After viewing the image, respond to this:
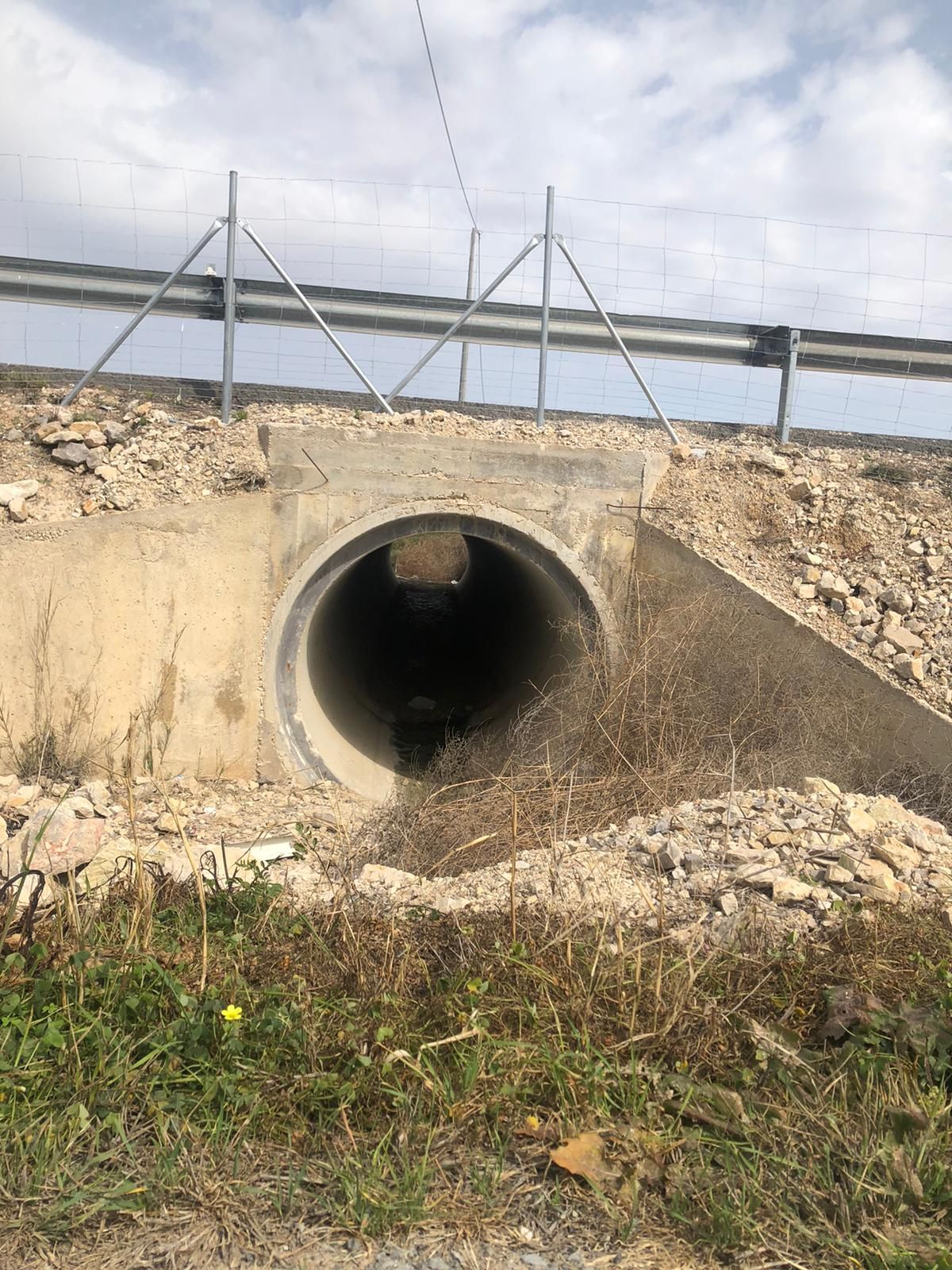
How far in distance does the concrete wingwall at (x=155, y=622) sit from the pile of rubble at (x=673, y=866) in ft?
4.66

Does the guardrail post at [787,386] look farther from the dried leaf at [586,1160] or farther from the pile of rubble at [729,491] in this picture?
the dried leaf at [586,1160]

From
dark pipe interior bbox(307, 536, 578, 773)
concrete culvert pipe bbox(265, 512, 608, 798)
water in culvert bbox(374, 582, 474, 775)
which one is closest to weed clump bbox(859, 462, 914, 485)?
concrete culvert pipe bbox(265, 512, 608, 798)

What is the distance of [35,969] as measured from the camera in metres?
3.12

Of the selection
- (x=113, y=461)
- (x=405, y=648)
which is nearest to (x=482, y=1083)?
(x=113, y=461)

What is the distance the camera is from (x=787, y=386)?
7625mm

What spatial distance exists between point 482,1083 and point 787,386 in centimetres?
639

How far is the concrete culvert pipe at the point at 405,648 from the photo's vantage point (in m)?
6.92

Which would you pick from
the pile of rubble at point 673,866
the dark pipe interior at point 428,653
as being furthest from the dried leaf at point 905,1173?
the dark pipe interior at point 428,653

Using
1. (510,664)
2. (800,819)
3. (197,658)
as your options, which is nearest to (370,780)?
(197,658)

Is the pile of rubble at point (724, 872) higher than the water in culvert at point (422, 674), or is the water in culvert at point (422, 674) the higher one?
the pile of rubble at point (724, 872)

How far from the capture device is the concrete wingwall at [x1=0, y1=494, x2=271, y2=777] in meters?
6.34

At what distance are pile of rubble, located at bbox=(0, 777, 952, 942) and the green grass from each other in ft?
0.87

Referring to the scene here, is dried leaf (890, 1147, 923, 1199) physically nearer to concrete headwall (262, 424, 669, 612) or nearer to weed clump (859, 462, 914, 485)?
concrete headwall (262, 424, 669, 612)

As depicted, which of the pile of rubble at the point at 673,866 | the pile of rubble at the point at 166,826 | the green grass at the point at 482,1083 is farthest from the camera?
the pile of rubble at the point at 166,826
